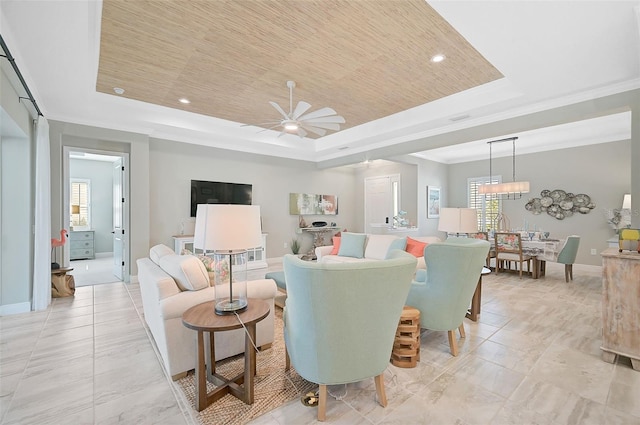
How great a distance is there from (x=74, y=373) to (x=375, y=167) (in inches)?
303

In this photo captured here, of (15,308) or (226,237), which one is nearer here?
(226,237)

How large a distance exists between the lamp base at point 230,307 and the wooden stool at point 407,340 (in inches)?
49.0

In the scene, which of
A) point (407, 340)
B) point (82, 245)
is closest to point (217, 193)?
point (82, 245)

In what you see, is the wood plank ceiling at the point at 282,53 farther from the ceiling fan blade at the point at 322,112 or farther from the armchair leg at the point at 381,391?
the armchair leg at the point at 381,391

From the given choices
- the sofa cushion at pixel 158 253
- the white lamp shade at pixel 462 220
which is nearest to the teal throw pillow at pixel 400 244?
the white lamp shade at pixel 462 220

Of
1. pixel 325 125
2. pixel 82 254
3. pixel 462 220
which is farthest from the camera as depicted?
pixel 82 254

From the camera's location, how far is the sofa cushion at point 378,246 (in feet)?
16.0

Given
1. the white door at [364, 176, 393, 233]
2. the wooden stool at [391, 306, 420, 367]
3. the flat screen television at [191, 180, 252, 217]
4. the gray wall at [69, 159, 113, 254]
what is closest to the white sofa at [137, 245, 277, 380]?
the wooden stool at [391, 306, 420, 367]

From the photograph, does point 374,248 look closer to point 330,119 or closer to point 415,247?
point 415,247

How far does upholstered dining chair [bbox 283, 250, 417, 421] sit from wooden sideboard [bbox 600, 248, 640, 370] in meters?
2.06

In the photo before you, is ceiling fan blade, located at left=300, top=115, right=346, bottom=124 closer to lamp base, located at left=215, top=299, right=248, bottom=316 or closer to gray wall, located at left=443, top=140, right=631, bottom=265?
lamp base, located at left=215, top=299, right=248, bottom=316

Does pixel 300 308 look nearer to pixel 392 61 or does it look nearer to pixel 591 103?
pixel 392 61

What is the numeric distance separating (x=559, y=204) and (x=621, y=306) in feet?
17.1

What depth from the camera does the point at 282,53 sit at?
3.04m
